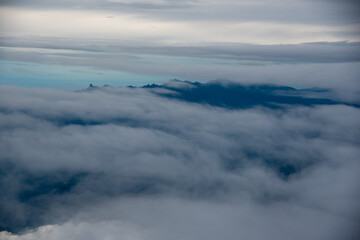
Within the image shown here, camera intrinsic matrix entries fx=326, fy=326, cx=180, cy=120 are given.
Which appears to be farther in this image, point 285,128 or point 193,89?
point 193,89

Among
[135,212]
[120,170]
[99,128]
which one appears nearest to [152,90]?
[99,128]

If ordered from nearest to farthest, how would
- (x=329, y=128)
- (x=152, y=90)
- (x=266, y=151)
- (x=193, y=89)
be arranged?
(x=266, y=151) < (x=329, y=128) < (x=152, y=90) < (x=193, y=89)

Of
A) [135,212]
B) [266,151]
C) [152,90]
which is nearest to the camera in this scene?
[135,212]

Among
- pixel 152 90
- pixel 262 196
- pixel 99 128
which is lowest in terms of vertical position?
pixel 262 196

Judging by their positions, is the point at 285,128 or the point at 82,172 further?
the point at 285,128

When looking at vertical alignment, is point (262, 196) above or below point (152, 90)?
below

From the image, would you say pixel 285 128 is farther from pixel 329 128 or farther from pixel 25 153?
pixel 25 153

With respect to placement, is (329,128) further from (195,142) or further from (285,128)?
(195,142)

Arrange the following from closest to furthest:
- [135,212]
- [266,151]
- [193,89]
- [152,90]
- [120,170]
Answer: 1. [135,212]
2. [120,170]
3. [266,151]
4. [152,90]
5. [193,89]

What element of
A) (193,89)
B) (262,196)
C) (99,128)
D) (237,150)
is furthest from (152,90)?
(262,196)
